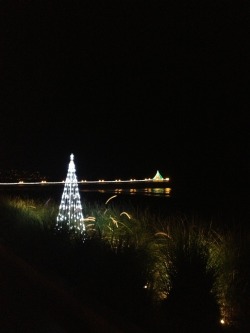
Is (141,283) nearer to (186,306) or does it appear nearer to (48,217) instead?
(186,306)

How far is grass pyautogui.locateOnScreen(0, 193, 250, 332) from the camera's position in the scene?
6.68m

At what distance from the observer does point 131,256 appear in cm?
859

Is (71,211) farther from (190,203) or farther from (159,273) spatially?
(190,203)

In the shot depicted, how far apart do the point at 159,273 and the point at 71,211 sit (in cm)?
589

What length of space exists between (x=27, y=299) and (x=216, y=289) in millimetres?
3158

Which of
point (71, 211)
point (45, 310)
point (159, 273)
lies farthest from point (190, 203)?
point (45, 310)

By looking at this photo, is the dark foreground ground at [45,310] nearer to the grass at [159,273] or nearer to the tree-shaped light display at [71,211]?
the grass at [159,273]

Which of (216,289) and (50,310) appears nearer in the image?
(216,289)

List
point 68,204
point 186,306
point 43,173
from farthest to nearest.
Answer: point 43,173 → point 68,204 → point 186,306

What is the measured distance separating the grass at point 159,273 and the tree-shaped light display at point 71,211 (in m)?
0.95

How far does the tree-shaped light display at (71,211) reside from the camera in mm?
12805

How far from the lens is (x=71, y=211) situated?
13.9 m

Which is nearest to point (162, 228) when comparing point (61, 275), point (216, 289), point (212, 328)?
point (61, 275)

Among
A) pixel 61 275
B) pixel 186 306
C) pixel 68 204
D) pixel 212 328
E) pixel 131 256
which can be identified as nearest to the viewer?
pixel 212 328
